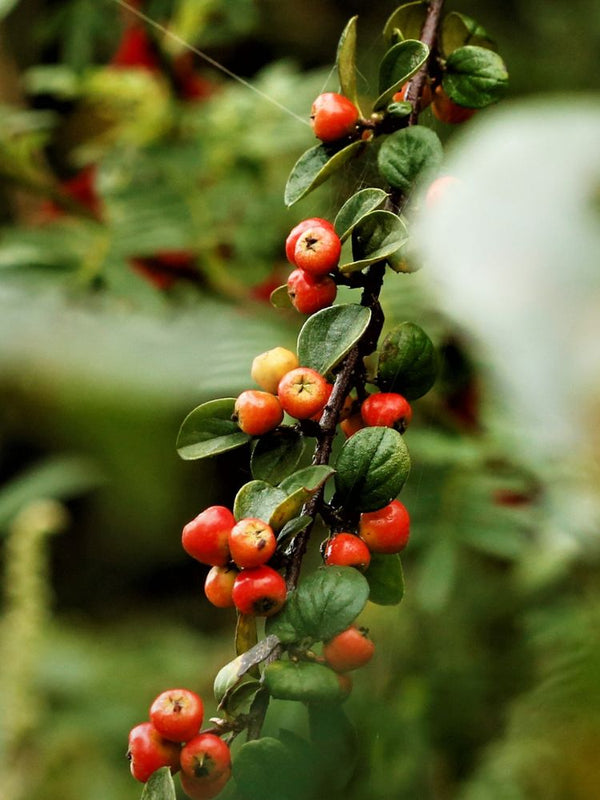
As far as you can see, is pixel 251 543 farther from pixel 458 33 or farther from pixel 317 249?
pixel 458 33

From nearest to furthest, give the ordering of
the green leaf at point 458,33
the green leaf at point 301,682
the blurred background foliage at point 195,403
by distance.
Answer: the green leaf at point 301,682 → the green leaf at point 458,33 → the blurred background foliage at point 195,403

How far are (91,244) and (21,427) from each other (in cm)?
61

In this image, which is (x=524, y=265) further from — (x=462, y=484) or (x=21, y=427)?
(x=21, y=427)

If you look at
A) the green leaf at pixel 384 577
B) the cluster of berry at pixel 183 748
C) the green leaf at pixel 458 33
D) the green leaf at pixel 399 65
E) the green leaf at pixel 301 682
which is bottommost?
the cluster of berry at pixel 183 748

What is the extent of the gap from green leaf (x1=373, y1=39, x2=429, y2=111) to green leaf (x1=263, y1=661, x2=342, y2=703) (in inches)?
7.9

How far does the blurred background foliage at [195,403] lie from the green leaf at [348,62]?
3 cm

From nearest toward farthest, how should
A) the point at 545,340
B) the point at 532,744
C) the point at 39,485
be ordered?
the point at 545,340 < the point at 532,744 < the point at 39,485

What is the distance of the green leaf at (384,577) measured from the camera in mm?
316

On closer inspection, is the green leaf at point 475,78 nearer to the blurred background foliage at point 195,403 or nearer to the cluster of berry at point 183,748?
the blurred background foliage at point 195,403

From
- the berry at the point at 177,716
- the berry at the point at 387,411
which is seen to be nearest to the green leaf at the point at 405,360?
the berry at the point at 387,411

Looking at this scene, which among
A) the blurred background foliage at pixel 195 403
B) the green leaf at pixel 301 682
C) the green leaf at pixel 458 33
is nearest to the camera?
the green leaf at pixel 301 682

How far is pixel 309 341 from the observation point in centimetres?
31

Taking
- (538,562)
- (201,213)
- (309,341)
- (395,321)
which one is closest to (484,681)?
(538,562)

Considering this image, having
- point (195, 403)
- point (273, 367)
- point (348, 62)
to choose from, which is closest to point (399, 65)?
point (348, 62)
